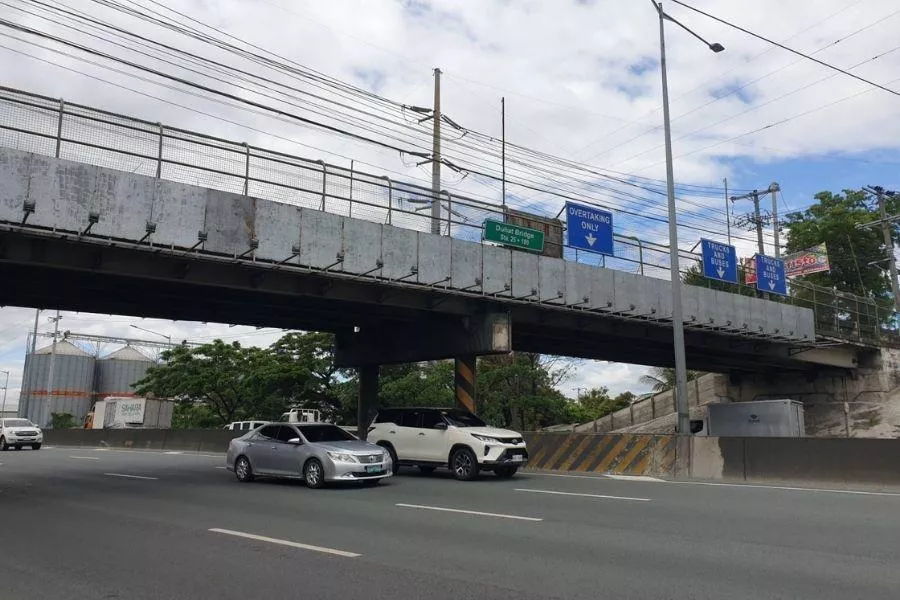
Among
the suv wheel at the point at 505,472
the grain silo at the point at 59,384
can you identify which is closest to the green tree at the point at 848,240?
the suv wheel at the point at 505,472

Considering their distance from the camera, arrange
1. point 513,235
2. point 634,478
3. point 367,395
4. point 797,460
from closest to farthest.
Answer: point 797,460 → point 634,478 → point 513,235 → point 367,395

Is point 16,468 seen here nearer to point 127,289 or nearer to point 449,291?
point 127,289

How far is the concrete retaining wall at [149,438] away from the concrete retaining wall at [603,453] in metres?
16.0

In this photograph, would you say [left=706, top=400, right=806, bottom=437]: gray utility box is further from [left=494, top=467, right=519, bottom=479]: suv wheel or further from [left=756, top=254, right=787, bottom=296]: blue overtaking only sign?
[left=494, top=467, right=519, bottom=479]: suv wheel

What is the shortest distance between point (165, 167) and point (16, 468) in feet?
40.1

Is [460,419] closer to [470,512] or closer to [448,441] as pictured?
[448,441]

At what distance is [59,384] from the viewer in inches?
2945

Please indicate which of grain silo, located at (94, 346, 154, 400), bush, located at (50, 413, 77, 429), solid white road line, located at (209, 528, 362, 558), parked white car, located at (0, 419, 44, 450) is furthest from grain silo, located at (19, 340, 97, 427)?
solid white road line, located at (209, 528, 362, 558)

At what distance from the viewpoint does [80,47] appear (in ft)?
50.4

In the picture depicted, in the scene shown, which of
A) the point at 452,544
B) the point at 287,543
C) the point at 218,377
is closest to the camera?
the point at 452,544

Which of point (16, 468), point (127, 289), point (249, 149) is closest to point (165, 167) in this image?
point (249, 149)

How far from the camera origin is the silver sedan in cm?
1508

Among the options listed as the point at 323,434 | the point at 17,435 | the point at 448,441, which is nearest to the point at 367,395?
the point at 448,441

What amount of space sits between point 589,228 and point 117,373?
70.3 meters
